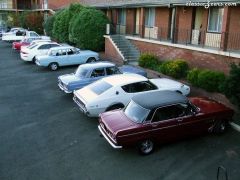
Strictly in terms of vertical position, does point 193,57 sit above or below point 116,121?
above

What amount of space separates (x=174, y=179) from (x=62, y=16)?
79.4 feet

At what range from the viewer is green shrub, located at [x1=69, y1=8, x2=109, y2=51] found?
981 inches

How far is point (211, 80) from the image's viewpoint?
47.5ft

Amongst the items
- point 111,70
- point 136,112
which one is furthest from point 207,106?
point 111,70

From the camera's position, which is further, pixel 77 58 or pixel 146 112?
pixel 77 58

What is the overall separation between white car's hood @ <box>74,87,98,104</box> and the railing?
7555 millimetres

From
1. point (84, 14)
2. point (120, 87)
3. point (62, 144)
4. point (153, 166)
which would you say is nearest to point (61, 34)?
point (84, 14)

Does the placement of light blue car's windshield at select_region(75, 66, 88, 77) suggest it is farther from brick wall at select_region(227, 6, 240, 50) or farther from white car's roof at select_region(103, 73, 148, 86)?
brick wall at select_region(227, 6, 240, 50)

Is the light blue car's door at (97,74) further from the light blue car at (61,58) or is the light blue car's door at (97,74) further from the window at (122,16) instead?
the window at (122,16)

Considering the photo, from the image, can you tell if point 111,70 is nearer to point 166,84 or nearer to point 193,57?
point 166,84

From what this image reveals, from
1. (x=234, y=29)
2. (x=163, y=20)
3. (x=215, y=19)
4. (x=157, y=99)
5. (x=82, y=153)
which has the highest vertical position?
(x=215, y=19)

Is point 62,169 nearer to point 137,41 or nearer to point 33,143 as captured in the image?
point 33,143

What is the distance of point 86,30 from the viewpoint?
24797 millimetres

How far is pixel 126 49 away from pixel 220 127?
44.1 feet
